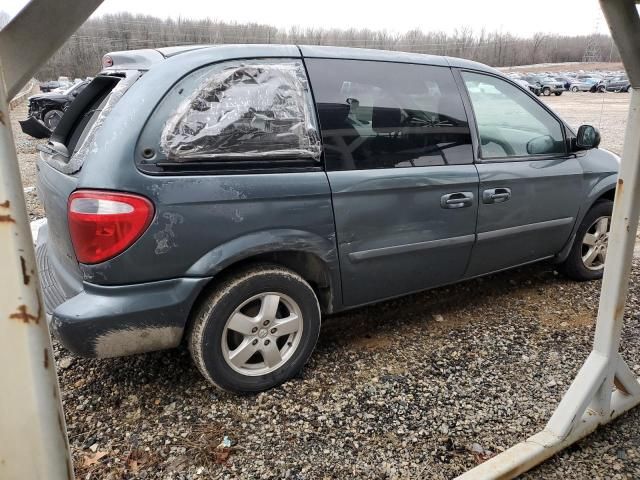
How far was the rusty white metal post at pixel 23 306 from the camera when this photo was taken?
994 mm

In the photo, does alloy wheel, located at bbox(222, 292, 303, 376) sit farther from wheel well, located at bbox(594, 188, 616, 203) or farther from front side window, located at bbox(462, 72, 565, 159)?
wheel well, located at bbox(594, 188, 616, 203)

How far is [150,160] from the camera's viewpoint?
216cm

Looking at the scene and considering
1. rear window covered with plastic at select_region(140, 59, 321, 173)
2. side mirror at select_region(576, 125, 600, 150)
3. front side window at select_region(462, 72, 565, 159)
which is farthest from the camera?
side mirror at select_region(576, 125, 600, 150)

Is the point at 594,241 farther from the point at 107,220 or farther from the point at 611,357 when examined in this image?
the point at 107,220

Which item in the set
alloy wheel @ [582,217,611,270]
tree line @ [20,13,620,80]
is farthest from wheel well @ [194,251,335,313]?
tree line @ [20,13,620,80]

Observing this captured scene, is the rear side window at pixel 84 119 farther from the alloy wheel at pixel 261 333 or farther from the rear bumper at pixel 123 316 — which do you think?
the alloy wheel at pixel 261 333

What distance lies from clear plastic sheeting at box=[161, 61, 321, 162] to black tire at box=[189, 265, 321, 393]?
61 centimetres

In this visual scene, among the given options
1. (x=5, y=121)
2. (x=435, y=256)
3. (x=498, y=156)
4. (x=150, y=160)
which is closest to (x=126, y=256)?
(x=150, y=160)

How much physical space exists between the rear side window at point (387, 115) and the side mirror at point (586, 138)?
3.32 feet

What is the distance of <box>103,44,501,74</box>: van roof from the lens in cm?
245

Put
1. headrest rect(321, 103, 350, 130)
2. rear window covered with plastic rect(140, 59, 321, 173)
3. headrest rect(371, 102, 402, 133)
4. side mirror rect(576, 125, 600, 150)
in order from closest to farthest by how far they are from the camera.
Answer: rear window covered with plastic rect(140, 59, 321, 173) → headrest rect(321, 103, 350, 130) → headrest rect(371, 102, 402, 133) → side mirror rect(576, 125, 600, 150)

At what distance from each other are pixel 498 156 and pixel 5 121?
2888mm

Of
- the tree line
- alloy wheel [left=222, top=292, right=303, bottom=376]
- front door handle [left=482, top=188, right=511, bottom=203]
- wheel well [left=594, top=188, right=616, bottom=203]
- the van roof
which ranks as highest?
the tree line

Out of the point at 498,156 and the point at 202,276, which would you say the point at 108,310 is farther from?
the point at 498,156
